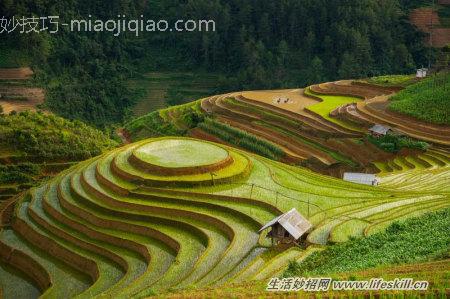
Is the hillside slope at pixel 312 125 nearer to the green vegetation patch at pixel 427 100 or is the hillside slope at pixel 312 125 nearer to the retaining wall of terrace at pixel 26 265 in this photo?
the green vegetation patch at pixel 427 100

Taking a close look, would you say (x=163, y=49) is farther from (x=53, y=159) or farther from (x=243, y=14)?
(x=53, y=159)

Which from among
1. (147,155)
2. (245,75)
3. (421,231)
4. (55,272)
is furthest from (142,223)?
(245,75)

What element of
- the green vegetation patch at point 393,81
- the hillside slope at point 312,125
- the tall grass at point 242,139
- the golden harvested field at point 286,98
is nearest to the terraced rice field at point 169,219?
the hillside slope at point 312,125

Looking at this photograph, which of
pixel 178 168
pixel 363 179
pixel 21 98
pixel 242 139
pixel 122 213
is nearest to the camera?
pixel 122 213

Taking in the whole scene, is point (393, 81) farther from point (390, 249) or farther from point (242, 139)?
point (390, 249)

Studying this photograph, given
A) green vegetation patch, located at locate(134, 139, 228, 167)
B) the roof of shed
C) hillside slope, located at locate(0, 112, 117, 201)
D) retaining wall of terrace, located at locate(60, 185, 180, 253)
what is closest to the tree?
hillside slope, located at locate(0, 112, 117, 201)

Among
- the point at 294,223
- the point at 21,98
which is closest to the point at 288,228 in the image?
the point at 294,223
